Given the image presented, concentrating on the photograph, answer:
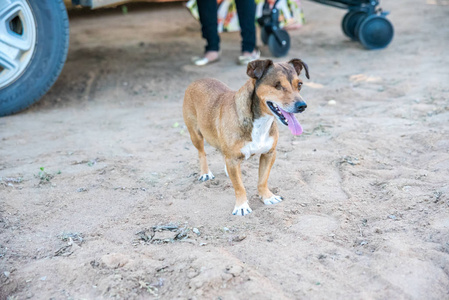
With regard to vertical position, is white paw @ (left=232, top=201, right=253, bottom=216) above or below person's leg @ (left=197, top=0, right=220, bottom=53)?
below

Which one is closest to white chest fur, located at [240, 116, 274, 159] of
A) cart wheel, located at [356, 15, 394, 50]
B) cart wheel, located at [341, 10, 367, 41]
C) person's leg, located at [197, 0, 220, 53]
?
person's leg, located at [197, 0, 220, 53]

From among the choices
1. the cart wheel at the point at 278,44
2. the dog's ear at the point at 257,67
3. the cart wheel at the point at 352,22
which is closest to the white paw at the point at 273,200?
the dog's ear at the point at 257,67

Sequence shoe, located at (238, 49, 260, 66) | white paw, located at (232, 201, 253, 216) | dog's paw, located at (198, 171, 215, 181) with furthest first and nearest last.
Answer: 1. shoe, located at (238, 49, 260, 66)
2. dog's paw, located at (198, 171, 215, 181)
3. white paw, located at (232, 201, 253, 216)

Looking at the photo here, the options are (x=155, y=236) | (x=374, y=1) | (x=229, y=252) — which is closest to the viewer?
(x=229, y=252)

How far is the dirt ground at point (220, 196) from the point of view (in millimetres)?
2730

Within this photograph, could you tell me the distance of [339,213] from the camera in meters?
3.43

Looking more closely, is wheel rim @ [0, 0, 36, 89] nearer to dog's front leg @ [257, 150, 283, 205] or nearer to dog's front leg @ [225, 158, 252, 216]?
dog's front leg @ [225, 158, 252, 216]

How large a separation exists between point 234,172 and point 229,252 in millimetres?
729

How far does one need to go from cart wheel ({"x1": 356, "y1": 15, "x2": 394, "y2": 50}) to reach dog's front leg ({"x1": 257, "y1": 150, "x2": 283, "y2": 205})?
4540mm

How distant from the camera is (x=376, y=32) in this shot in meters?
7.47

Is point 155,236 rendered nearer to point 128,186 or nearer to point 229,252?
point 229,252

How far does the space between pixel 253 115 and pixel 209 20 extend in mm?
3869

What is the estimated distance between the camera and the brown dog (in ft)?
10.8

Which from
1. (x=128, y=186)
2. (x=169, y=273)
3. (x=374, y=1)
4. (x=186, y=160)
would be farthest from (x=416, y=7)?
A: (x=169, y=273)
